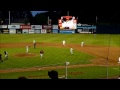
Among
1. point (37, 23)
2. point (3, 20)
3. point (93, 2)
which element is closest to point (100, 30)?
point (37, 23)

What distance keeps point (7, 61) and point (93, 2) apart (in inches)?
764

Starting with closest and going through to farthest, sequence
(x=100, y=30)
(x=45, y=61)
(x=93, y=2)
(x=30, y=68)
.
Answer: (x=93, y=2), (x=30, y=68), (x=45, y=61), (x=100, y=30)

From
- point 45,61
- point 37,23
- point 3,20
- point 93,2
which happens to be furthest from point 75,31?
point 93,2
